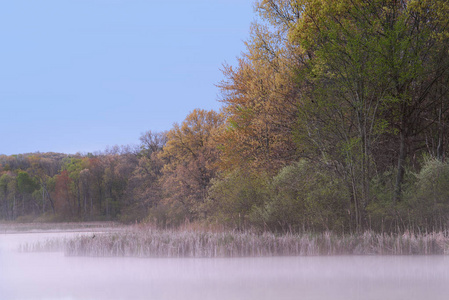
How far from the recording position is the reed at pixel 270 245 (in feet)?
45.5

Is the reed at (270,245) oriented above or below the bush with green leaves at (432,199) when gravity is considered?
below

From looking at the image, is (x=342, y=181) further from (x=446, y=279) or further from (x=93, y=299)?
(x=93, y=299)

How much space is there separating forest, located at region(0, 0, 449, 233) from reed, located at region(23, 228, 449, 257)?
7.10ft

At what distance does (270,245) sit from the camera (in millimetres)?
14906

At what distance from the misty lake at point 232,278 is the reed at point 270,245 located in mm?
672

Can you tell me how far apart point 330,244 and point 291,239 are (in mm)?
1391

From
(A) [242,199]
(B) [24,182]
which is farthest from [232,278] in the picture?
(B) [24,182]

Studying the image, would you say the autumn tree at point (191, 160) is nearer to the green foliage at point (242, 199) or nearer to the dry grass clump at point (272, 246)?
the green foliage at point (242, 199)

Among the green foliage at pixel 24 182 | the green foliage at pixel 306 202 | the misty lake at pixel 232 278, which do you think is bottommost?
the misty lake at pixel 232 278

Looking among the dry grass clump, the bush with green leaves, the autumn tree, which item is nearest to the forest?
the bush with green leaves

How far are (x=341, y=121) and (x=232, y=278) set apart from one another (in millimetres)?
9809

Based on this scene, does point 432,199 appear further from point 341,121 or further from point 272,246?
point 272,246

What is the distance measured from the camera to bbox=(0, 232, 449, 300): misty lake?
28.8ft

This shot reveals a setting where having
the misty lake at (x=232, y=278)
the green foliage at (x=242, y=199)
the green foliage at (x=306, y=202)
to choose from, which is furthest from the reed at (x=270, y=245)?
the green foliage at (x=242, y=199)
